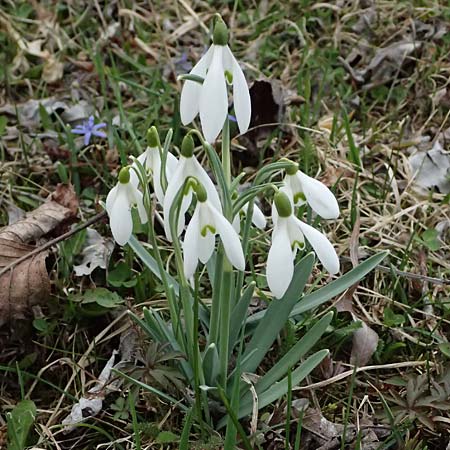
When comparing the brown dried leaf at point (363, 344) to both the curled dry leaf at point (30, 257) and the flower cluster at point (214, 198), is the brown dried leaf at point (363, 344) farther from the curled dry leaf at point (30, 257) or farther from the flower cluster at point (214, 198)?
the curled dry leaf at point (30, 257)

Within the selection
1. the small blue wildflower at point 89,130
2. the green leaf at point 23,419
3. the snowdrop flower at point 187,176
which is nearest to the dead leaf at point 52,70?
the small blue wildflower at point 89,130

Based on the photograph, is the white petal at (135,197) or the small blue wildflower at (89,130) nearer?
the white petal at (135,197)

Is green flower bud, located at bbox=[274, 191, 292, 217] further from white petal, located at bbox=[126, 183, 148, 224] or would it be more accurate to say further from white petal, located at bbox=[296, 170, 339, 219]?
white petal, located at bbox=[126, 183, 148, 224]

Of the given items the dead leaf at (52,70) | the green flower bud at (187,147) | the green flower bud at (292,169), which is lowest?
the dead leaf at (52,70)

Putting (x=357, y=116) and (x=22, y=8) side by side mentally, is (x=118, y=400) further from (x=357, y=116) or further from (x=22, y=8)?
(x=22, y=8)

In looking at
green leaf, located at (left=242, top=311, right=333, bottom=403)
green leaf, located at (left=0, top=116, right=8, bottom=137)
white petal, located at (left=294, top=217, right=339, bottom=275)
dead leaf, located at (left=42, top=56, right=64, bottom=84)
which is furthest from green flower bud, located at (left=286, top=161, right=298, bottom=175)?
dead leaf, located at (left=42, top=56, right=64, bottom=84)

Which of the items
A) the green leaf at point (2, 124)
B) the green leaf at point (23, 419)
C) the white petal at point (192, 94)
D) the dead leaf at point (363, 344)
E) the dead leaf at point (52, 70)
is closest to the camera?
the white petal at point (192, 94)
